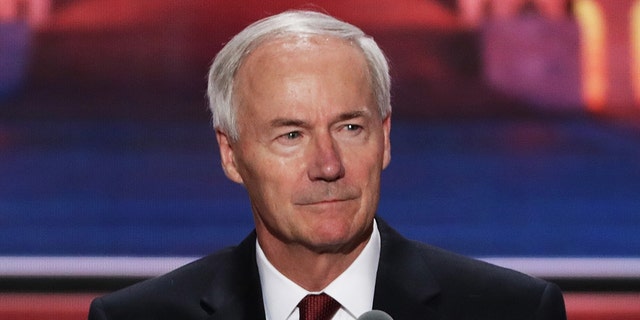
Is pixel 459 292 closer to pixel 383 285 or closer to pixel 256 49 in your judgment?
pixel 383 285

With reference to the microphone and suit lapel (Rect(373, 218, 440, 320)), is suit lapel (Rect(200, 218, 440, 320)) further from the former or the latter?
the microphone

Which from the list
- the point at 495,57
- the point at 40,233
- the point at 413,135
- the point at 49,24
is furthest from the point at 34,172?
the point at 495,57

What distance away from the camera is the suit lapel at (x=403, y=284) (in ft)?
6.31

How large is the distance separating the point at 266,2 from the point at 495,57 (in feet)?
1.98

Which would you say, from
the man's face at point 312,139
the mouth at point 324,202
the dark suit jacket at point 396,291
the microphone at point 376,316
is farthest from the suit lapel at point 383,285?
the microphone at point 376,316

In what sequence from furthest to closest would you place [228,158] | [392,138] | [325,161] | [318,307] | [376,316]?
[392,138]
[228,158]
[318,307]
[325,161]
[376,316]

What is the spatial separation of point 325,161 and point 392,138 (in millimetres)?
1238

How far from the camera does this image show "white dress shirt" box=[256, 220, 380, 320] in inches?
75.2

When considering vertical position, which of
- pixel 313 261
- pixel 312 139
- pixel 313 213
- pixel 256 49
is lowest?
pixel 313 261

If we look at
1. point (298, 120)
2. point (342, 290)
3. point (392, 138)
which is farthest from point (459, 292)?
point (392, 138)

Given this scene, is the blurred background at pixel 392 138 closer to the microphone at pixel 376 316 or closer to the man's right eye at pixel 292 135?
the man's right eye at pixel 292 135

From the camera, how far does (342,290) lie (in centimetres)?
192

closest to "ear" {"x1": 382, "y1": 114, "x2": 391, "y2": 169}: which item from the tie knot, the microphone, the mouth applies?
the mouth

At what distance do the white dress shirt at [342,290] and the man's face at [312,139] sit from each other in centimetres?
5
